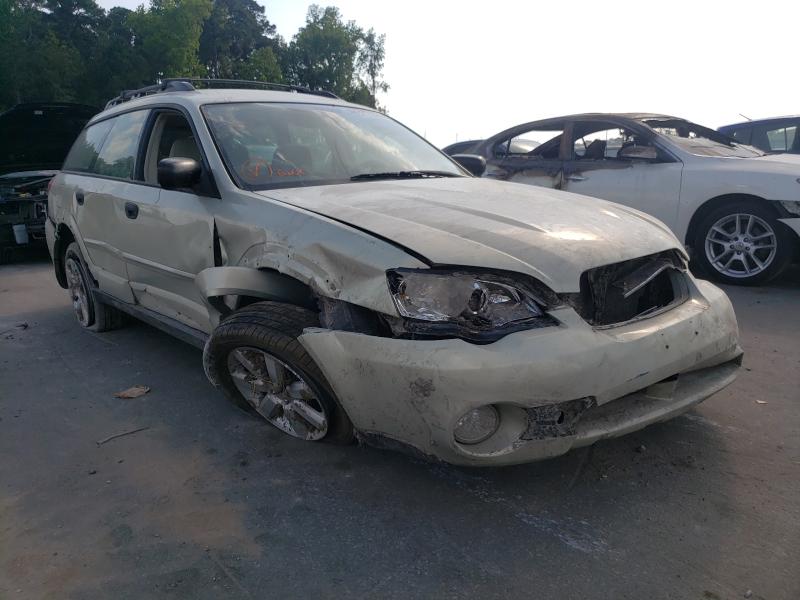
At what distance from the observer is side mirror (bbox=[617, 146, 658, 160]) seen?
6242 millimetres

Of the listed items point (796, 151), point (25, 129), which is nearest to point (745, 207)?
point (796, 151)

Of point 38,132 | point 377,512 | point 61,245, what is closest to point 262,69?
point 38,132

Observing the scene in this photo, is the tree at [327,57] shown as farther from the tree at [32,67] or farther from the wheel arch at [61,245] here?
the wheel arch at [61,245]

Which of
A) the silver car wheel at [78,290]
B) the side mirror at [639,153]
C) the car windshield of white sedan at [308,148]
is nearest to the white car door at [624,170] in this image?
the side mirror at [639,153]

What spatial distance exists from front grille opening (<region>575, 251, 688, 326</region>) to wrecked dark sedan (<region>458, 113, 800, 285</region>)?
3.35 metres

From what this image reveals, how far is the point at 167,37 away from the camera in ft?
116

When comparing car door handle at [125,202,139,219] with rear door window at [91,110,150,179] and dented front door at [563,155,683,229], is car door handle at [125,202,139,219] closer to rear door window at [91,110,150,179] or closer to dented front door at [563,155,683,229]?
rear door window at [91,110,150,179]

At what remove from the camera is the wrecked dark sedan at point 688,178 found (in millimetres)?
5477

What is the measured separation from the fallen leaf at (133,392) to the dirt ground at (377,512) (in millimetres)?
115

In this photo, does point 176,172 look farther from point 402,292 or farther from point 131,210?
point 402,292

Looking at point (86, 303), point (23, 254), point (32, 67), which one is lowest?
point (23, 254)

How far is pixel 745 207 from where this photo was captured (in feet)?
18.4

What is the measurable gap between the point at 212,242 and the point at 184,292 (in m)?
0.47

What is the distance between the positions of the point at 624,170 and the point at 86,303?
5184 mm
